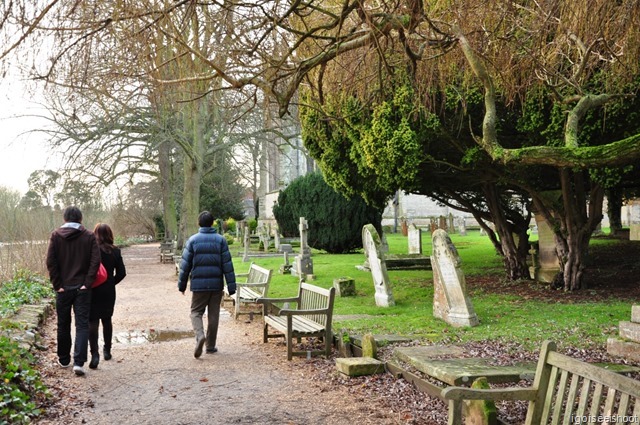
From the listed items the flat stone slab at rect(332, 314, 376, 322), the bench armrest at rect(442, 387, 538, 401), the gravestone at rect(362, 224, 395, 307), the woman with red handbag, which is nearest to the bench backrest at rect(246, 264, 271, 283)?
the flat stone slab at rect(332, 314, 376, 322)

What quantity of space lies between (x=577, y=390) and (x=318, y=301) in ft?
18.2

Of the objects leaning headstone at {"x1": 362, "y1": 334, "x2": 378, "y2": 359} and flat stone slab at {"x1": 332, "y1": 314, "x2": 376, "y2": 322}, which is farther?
flat stone slab at {"x1": 332, "y1": 314, "x2": 376, "y2": 322}

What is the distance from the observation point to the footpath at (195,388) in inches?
232

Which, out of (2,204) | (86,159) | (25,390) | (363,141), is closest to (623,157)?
(25,390)

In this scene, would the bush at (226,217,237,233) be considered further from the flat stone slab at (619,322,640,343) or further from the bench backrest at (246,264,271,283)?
the flat stone slab at (619,322,640,343)

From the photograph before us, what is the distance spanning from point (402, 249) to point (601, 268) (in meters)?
11.8

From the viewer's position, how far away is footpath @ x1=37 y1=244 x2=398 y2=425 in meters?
5.89

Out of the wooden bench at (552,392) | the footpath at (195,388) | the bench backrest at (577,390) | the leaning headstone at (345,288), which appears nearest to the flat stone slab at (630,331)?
the footpath at (195,388)

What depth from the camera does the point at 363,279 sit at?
16.6 m

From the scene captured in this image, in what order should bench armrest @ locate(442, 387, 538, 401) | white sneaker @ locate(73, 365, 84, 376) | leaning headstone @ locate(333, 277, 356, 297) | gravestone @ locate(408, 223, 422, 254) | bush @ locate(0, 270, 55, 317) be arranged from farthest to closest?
gravestone @ locate(408, 223, 422, 254) → leaning headstone @ locate(333, 277, 356, 297) → bush @ locate(0, 270, 55, 317) → white sneaker @ locate(73, 365, 84, 376) → bench armrest @ locate(442, 387, 538, 401)

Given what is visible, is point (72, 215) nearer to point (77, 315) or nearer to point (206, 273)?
point (77, 315)

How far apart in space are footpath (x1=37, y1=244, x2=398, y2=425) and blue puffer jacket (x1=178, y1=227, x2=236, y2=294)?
3.16 feet

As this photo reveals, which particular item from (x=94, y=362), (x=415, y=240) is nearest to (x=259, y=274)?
(x=94, y=362)

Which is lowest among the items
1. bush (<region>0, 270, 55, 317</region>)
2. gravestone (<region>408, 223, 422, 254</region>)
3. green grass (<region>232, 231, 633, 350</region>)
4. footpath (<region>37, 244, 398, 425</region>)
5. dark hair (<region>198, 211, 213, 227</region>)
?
footpath (<region>37, 244, 398, 425</region>)
